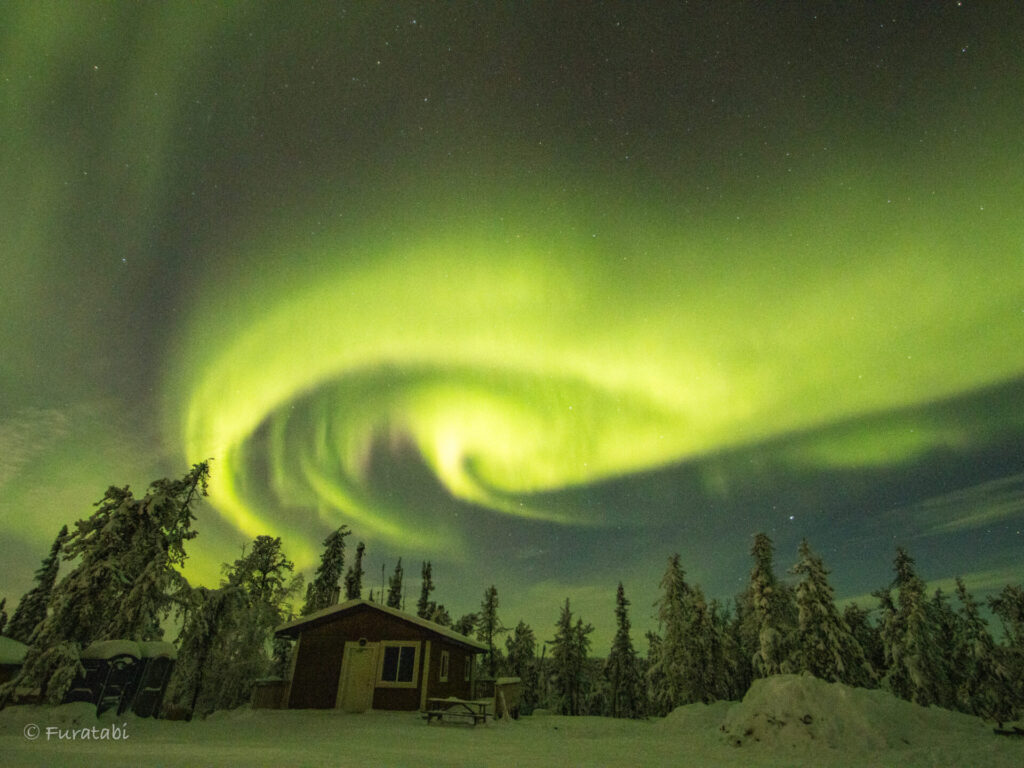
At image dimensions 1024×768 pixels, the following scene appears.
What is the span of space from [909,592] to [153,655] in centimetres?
4333

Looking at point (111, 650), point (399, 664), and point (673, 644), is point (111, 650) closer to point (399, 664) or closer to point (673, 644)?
point (399, 664)

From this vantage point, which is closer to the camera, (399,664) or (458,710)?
(458,710)

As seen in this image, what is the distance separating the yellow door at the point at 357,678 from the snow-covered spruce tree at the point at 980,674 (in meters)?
40.9

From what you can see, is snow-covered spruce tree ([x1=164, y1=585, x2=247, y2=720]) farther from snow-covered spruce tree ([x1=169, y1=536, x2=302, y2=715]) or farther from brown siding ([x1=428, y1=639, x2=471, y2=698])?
brown siding ([x1=428, y1=639, x2=471, y2=698])

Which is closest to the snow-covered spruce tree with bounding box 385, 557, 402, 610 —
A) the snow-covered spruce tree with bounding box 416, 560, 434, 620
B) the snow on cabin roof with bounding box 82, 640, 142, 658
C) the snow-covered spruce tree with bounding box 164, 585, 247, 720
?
the snow-covered spruce tree with bounding box 416, 560, 434, 620

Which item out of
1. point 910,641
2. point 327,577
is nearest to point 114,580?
point 327,577

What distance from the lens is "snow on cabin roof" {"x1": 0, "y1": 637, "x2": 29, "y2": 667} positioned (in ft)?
63.0

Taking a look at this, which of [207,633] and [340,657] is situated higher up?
[207,633]

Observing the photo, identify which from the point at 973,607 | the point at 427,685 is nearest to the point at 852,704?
the point at 427,685

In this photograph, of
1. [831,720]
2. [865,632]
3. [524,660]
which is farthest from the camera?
[524,660]

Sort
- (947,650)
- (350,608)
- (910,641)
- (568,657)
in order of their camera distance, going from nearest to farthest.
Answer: (350,608)
(910,641)
(947,650)
(568,657)

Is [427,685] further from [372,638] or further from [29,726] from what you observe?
[29,726]

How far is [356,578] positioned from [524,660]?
26.0 metres

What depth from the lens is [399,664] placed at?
21.9m
